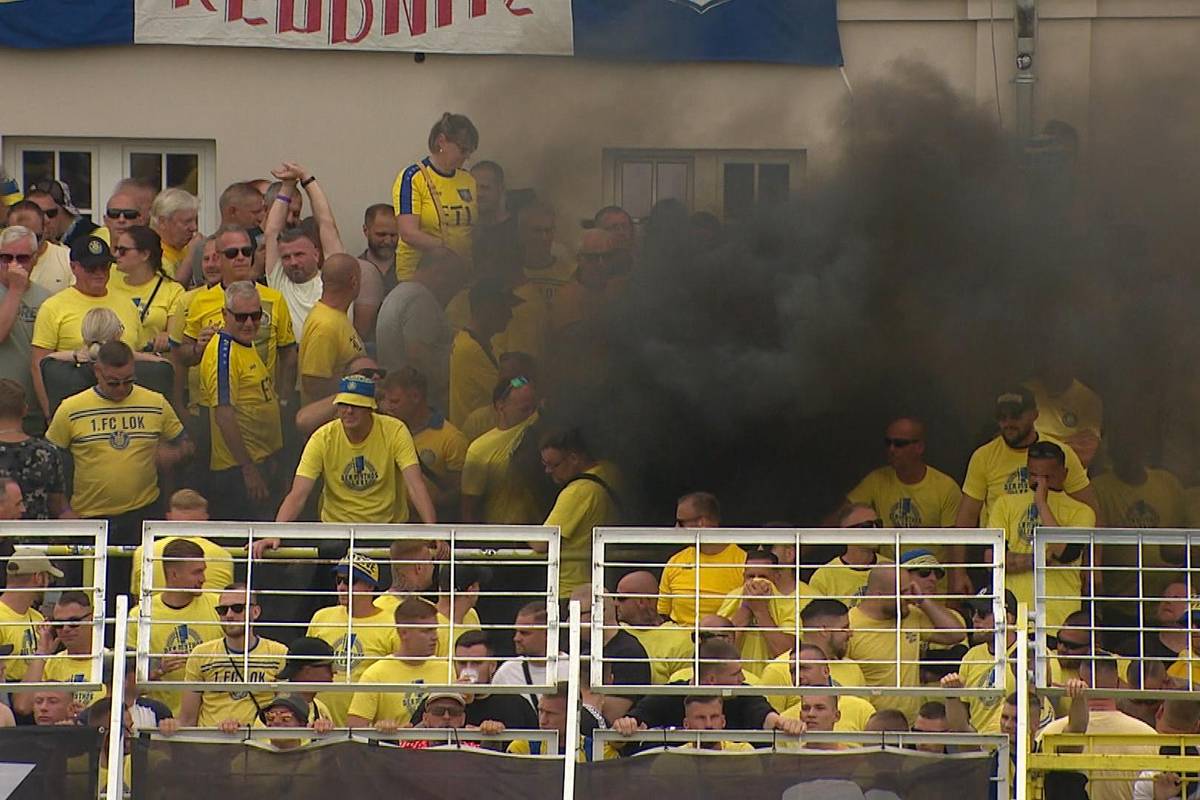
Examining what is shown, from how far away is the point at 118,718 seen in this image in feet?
24.1

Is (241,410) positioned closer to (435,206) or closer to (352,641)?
(435,206)

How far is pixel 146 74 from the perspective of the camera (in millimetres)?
14219

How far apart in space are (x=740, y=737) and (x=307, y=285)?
515 centimetres

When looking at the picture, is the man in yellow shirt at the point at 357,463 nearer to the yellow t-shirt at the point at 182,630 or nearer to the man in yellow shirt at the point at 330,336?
the man in yellow shirt at the point at 330,336

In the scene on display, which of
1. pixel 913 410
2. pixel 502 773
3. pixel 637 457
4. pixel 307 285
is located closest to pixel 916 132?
pixel 913 410

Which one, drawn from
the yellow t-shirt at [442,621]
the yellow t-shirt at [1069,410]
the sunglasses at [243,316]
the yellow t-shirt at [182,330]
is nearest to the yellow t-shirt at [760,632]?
the yellow t-shirt at [442,621]

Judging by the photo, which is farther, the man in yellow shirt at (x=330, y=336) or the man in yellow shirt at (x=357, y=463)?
the man in yellow shirt at (x=330, y=336)

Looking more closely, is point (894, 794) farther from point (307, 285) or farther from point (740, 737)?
point (307, 285)

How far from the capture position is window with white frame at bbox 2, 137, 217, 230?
→ 46.5 ft

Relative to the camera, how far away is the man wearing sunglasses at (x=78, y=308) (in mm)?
11188

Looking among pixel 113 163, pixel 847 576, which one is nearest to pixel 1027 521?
pixel 847 576

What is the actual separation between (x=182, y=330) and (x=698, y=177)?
3.48 metres

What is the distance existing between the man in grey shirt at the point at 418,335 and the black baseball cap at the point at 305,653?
3.14m

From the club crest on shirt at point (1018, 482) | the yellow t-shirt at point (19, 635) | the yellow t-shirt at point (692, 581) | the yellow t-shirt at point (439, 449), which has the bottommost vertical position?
the yellow t-shirt at point (19, 635)
